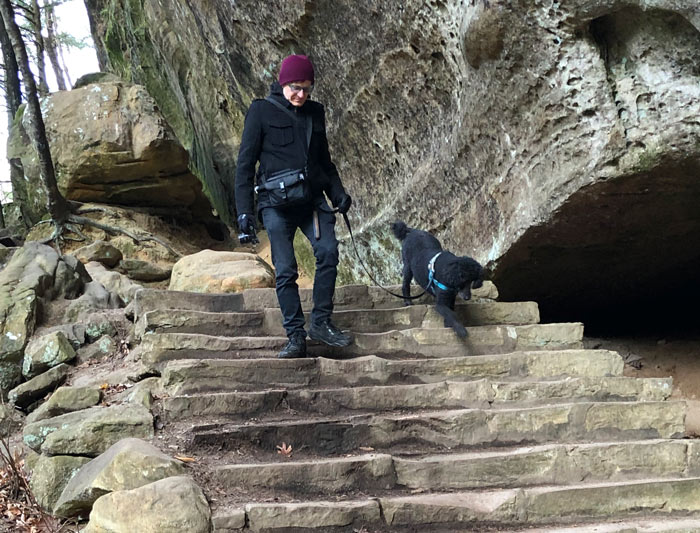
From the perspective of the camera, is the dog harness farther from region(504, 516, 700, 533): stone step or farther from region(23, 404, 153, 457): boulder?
region(23, 404, 153, 457): boulder

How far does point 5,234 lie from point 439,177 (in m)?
10.1

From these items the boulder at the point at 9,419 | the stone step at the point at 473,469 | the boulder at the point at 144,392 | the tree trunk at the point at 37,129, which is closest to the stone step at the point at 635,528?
the stone step at the point at 473,469

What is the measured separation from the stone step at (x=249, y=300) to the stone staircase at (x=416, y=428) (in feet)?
0.08

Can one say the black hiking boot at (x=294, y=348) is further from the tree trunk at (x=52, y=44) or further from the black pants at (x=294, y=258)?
the tree trunk at (x=52, y=44)

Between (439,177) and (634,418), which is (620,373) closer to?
(634,418)

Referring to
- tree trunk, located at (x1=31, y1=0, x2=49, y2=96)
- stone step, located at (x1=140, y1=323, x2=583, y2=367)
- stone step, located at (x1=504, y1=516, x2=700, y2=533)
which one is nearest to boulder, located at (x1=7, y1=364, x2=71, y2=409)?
stone step, located at (x1=140, y1=323, x2=583, y2=367)

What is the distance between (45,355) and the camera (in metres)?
5.67

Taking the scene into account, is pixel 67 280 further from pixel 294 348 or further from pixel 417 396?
pixel 417 396

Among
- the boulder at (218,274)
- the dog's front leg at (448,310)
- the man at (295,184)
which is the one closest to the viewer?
the man at (295,184)

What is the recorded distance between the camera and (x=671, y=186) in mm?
5668

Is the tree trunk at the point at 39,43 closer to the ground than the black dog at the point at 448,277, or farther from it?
farther from it

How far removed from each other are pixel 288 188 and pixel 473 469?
2.24m

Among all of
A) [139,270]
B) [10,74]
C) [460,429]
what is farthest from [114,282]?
[10,74]

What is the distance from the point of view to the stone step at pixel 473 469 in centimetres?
334
